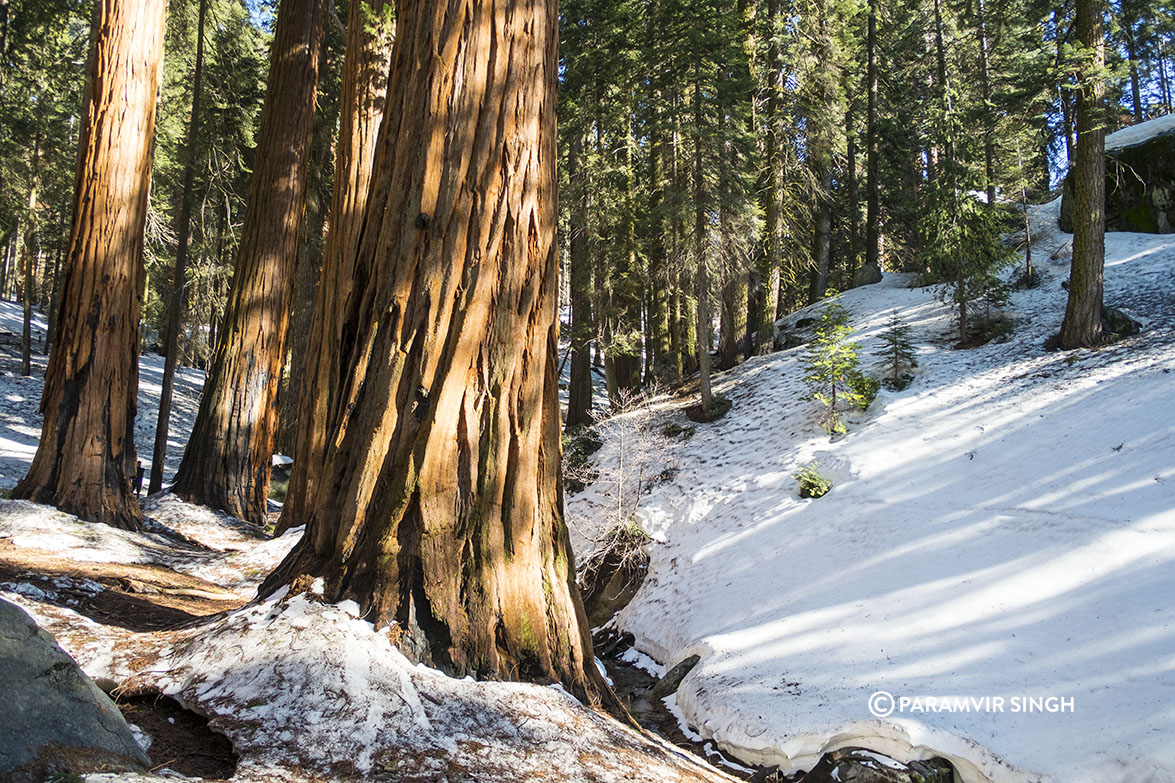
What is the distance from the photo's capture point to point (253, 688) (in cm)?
260

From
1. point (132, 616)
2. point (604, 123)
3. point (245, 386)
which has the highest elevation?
point (604, 123)

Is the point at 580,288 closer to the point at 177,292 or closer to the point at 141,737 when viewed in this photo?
the point at 177,292

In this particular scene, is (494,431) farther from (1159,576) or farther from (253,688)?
(1159,576)

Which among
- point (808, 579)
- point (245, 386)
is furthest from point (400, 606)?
point (245, 386)

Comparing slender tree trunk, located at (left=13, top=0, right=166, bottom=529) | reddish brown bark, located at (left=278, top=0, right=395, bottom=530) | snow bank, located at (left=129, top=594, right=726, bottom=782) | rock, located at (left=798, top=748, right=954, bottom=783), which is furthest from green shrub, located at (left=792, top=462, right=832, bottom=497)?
slender tree trunk, located at (left=13, top=0, right=166, bottom=529)

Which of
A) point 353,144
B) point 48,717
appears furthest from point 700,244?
point 48,717

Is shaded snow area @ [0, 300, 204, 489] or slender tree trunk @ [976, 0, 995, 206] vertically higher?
slender tree trunk @ [976, 0, 995, 206]

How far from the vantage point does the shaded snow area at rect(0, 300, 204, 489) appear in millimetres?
14336

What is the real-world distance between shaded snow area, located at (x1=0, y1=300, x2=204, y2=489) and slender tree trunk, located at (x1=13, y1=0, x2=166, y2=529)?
6817 millimetres

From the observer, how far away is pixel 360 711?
2564 millimetres

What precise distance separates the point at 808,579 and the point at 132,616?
6.55m

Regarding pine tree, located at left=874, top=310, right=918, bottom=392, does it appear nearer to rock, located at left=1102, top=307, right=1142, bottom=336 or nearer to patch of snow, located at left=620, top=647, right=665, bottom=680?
rock, located at left=1102, top=307, right=1142, bottom=336
